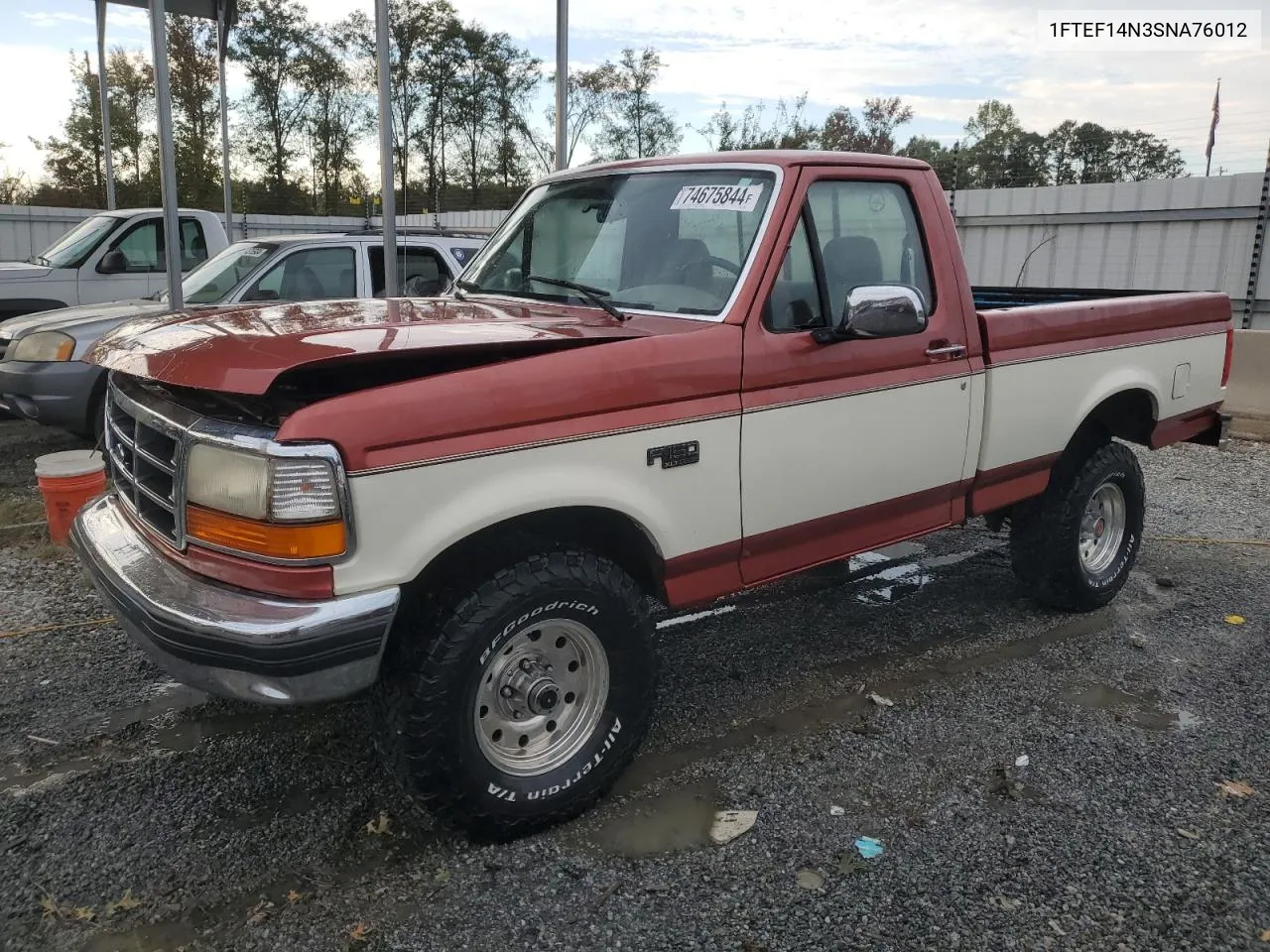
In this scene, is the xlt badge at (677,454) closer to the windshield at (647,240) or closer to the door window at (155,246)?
the windshield at (647,240)

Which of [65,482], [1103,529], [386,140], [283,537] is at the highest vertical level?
[386,140]

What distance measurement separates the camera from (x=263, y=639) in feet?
7.82

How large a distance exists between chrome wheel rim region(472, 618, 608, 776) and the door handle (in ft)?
6.09

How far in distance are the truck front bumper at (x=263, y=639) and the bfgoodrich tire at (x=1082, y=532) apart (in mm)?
3476

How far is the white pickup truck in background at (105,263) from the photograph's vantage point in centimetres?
915

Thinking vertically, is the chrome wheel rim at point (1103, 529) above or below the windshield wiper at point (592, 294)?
below

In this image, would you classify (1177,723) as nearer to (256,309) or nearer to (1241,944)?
(1241,944)

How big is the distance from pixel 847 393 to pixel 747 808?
1517 mm

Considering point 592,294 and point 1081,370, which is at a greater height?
point 592,294

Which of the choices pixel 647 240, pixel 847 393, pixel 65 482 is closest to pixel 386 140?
pixel 65 482

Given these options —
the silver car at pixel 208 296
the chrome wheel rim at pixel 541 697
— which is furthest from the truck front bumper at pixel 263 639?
the silver car at pixel 208 296

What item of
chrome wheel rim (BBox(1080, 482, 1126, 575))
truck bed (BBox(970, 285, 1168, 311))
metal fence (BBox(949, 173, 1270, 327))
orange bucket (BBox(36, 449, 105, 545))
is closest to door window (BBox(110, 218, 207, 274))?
orange bucket (BBox(36, 449, 105, 545))

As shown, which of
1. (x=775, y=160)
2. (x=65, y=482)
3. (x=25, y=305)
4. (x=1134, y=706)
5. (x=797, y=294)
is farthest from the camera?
(x=25, y=305)

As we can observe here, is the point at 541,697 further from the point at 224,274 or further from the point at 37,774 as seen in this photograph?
the point at 224,274
